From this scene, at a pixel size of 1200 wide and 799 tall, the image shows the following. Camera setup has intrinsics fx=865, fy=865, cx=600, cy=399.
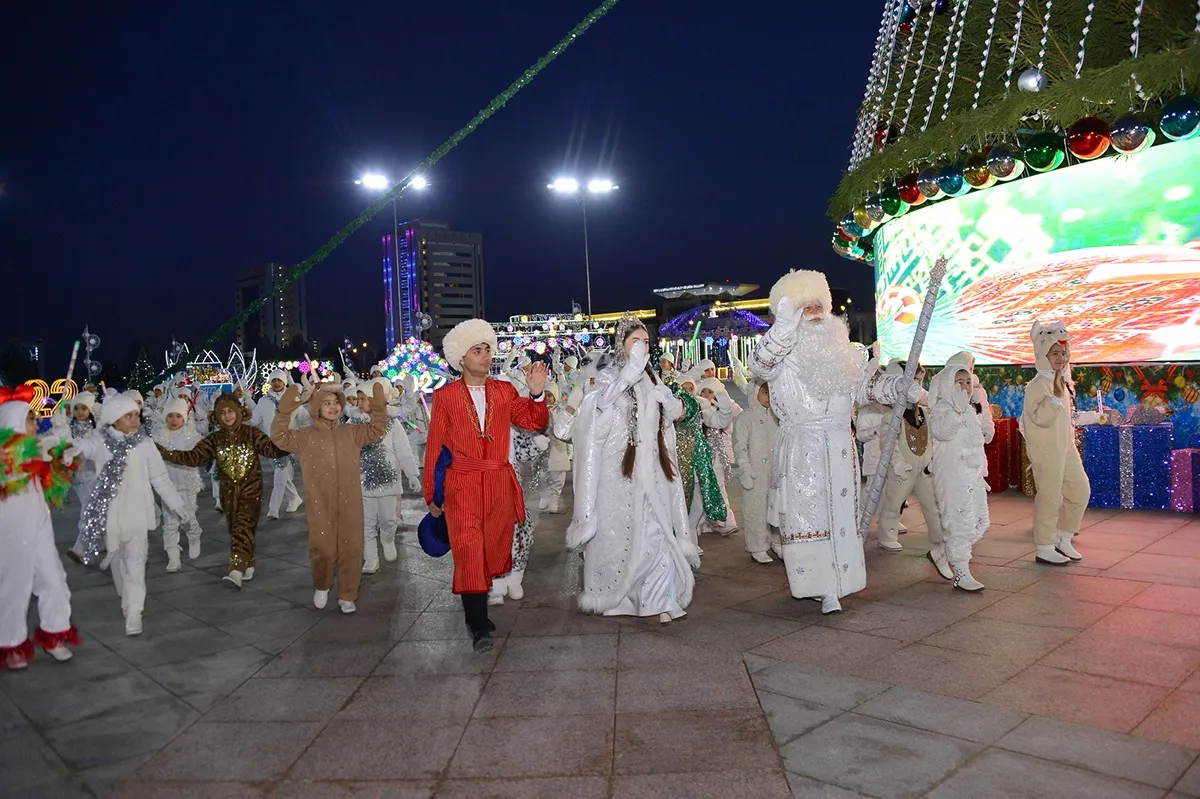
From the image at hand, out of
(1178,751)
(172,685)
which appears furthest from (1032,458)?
(172,685)

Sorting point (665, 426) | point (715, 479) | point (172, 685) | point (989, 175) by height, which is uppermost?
point (989, 175)

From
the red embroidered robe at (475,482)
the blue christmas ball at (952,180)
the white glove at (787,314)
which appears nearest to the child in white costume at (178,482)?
the red embroidered robe at (475,482)

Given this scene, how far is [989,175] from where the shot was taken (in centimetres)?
953

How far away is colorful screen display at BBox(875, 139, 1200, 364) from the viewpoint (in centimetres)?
883

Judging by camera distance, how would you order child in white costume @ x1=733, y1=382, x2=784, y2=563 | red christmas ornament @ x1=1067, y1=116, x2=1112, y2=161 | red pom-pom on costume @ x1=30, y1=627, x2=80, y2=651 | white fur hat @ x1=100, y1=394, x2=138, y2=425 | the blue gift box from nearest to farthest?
red pom-pom on costume @ x1=30, y1=627, x2=80, y2=651 → white fur hat @ x1=100, y1=394, x2=138, y2=425 → child in white costume @ x1=733, y1=382, x2=784, y2=563 → red christmas ornament @ x1=1067, y1=116, x2=1112, y2=161 → the blue gift box

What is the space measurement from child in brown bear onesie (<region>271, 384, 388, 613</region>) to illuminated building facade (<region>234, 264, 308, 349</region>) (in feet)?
258

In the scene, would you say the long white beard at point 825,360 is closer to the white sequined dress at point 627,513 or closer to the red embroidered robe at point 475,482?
the white sequined dress at point 627,513

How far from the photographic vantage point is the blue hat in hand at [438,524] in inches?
212

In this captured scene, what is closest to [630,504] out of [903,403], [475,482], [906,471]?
[475,482]

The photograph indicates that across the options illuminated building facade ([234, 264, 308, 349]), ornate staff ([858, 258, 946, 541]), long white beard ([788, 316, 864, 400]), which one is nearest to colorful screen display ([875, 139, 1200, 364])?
ornate staff ([858, 258, 946, 541])

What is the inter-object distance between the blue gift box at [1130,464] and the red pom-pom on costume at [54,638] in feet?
29.5

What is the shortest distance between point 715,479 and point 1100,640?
3452mm

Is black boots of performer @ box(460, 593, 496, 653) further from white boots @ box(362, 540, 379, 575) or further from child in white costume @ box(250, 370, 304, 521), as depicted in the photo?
child in white costume @ box(250, 370, 304, 521)

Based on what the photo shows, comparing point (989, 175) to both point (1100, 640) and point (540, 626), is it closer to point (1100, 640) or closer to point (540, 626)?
point (1100, 640)
